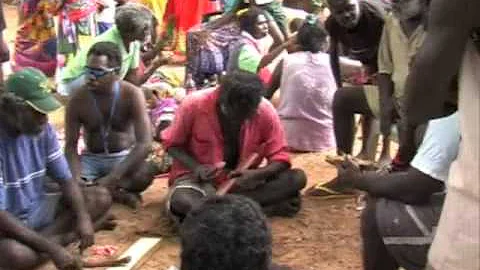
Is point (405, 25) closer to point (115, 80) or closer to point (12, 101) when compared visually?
point (115, 80)

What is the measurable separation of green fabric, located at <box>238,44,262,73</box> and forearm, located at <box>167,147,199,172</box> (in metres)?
1.45

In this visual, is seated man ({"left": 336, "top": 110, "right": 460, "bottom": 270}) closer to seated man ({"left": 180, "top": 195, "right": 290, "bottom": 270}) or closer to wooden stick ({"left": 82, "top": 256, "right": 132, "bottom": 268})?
seated man ({"left": 180, "top": 195, "right": 290, "bottom": 270})

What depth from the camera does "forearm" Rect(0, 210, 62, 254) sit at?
4121mm

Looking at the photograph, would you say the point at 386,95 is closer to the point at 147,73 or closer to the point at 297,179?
the point at 297,179

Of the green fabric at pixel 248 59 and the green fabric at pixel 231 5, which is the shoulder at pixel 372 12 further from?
the green fabric at pixel 231 5

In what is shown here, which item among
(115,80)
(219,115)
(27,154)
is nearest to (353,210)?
(219,115)

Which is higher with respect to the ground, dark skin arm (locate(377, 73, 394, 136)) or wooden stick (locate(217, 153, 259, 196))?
dark skin arm (locate(377, 73, 394, 136))

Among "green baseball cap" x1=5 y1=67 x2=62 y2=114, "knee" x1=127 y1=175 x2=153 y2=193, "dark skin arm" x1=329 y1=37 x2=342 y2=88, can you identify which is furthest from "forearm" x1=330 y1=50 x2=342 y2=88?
"green baseball cap" x1=5 y1=67 x2=62 y2=114

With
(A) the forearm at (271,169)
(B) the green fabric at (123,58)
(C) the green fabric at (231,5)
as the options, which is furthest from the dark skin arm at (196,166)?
(C) the green fabric at (231,5)

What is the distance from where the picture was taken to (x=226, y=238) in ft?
6.91

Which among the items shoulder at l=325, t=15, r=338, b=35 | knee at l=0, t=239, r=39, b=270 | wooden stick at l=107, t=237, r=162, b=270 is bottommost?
wooden stick at l=107, t=237, r=162, b=270

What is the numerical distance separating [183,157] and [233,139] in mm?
283

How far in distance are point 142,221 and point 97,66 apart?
34.5 inches

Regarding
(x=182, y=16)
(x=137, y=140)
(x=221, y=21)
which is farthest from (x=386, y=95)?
(x=182, y=16)
